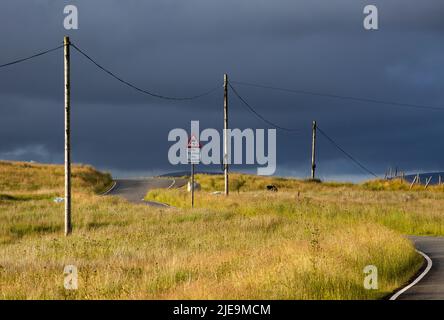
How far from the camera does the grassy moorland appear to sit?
536 inches

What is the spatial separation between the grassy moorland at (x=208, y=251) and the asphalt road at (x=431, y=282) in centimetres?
57

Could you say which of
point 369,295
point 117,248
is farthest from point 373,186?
point 369,295

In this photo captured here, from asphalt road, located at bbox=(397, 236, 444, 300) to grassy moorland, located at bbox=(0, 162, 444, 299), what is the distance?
57 centimetres

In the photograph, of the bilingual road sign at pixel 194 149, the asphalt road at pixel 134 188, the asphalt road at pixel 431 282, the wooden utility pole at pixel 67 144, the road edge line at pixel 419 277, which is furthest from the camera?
the asphalt road at pixel 134 188

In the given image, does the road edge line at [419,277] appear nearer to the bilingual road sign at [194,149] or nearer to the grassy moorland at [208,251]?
the grassy moorland at [208,251]

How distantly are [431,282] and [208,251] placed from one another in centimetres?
748

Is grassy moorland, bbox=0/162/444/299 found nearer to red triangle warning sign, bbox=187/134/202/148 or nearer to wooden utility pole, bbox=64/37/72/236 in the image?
wooden utility pole, bbox=64/37/72/236

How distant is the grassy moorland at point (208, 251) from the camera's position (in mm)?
13625

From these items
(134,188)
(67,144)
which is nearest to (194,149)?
(67,144)

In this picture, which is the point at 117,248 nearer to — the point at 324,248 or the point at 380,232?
the point at 324,248

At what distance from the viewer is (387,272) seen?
1700 centimetres

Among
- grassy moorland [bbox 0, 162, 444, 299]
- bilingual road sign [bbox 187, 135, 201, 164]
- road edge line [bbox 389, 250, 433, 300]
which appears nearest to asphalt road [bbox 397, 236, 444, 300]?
road edge line [bbox 389, 250, 433, 300]

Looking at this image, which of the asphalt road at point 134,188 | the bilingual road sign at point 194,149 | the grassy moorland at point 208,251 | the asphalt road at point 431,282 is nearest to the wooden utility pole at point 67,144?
the grassy moorland at point 208,251
